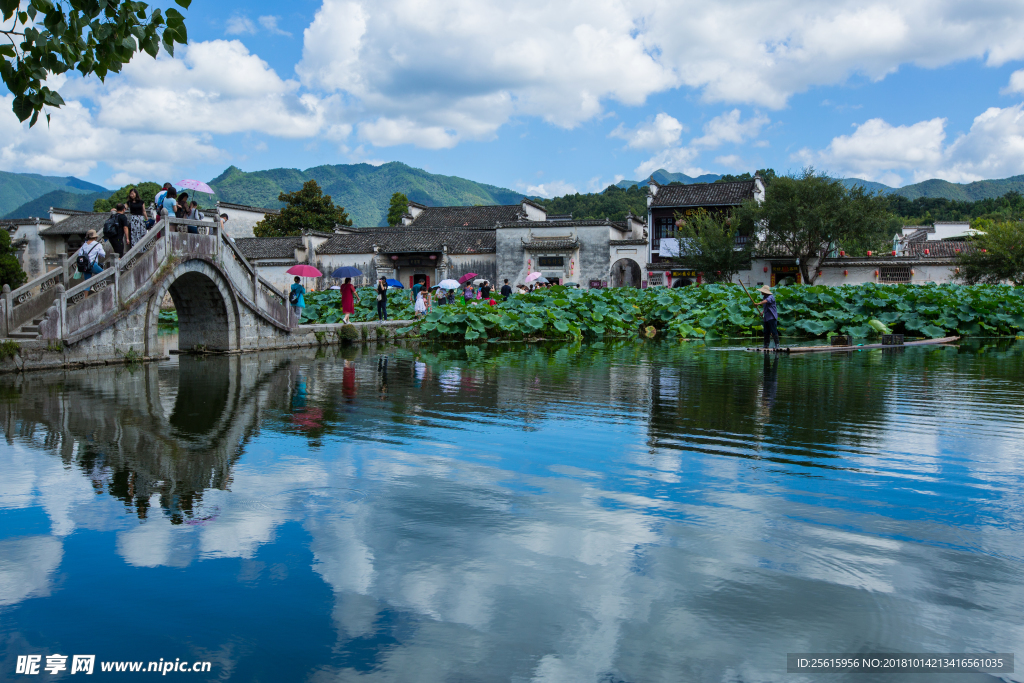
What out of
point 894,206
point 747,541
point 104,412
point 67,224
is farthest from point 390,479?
point 894,206

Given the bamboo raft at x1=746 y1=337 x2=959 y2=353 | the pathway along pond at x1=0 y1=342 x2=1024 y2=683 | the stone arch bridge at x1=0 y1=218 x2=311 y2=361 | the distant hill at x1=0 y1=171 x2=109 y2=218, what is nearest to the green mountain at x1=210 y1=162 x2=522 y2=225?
the distant hill at x1=0 y1=171 x2=109 y2=218

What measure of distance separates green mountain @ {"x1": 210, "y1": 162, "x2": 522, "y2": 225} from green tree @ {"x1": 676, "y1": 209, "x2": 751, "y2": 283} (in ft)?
286

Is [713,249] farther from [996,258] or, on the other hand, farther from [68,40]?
[68,40]

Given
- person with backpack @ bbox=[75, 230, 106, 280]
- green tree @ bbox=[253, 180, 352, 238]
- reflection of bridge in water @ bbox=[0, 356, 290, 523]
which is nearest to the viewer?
reflection of bridge in water @ bbox=[0, 356, 290, 523]

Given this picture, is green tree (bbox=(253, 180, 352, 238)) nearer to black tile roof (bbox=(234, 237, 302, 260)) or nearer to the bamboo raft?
black tile roof (bbox=(234, 237, 302, 260))

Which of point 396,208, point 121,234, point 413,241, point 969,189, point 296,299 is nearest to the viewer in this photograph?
point 121,234

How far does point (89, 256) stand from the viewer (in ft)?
43.3

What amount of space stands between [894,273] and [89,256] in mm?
32003

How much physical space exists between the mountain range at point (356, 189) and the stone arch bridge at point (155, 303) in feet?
298

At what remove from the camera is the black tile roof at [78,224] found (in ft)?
125

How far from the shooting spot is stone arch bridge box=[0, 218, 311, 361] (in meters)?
12.1

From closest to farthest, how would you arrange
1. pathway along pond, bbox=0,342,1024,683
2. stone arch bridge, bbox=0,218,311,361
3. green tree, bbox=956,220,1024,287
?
pathway along pond, bbox=0,342,1024,683, stone arch bridge, bbox=0,218,311,361, green tree, bbox=956,220,1024,287

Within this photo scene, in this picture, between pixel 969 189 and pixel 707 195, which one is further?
pixel 969 189

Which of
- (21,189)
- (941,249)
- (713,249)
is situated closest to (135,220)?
(713,249)
